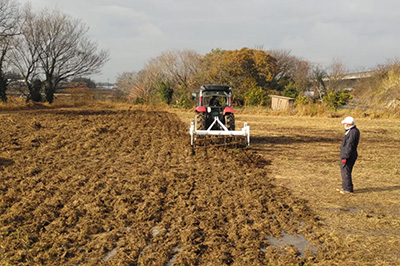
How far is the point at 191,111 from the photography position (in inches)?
1049

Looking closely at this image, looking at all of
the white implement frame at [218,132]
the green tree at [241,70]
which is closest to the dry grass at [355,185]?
the white implement frame at [218,132]

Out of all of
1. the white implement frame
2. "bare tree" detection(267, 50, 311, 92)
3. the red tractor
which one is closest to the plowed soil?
the white implement frame

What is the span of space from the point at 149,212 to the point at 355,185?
396 centimetres

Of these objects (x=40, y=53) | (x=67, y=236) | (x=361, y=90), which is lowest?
(x=67, y=236)

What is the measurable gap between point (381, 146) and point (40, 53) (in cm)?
2446

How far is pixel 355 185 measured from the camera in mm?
6961

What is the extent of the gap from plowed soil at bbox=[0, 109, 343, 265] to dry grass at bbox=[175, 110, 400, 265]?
0.87 ft

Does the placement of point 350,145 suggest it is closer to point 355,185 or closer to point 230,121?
point 355,185

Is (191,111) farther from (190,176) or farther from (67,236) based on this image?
(67,236)

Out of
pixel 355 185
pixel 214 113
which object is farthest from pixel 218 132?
pixel 355 185

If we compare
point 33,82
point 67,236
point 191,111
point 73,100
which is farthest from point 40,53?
point 67,236

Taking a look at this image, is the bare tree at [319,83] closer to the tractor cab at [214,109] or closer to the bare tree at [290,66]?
the bare tree at [290,66]

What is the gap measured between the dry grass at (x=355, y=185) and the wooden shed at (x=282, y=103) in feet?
36.5

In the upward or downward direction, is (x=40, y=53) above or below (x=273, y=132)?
above
